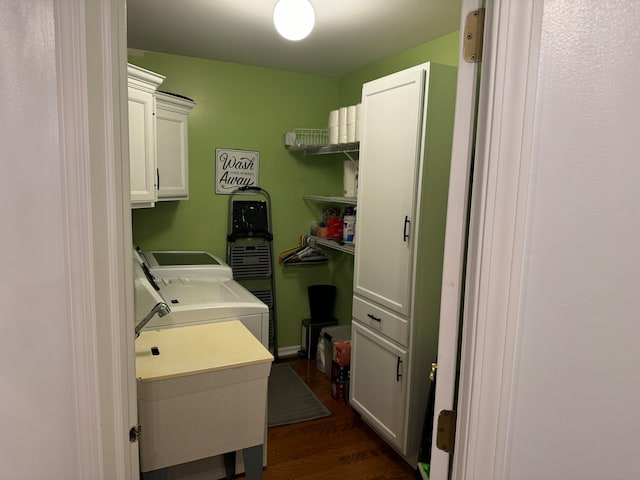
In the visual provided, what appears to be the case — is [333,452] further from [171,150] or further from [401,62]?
[401,62]

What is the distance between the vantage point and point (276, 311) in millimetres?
3834

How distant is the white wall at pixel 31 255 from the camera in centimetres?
68

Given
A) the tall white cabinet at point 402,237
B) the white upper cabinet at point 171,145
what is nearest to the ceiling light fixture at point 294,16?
the tall white cabinet at point 402,237

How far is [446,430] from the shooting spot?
1000 millimetres

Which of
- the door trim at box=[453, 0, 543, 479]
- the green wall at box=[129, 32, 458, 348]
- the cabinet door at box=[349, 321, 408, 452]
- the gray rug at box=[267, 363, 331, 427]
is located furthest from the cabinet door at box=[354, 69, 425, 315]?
the door trim at box=[453, 0, 543, 479]

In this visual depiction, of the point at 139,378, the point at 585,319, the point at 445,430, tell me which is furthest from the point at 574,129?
the point at 139,378

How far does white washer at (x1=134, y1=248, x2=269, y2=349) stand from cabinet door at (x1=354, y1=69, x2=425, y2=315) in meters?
0.67

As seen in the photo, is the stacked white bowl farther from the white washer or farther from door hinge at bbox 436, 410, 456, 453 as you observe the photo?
door hinge at bbox 436, 410, 456, 453

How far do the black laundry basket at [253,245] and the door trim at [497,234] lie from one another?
2.89 m

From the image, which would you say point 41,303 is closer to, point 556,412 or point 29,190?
point 29,190

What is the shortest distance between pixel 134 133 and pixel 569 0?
6.27 feet

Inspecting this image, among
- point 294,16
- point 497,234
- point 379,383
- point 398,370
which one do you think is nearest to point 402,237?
point 398,370

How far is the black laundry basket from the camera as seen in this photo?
364cm

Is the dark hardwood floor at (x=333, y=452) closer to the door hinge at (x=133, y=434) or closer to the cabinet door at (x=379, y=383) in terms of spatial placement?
the cabinet door at (x=379, y=383)
